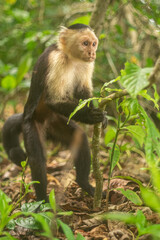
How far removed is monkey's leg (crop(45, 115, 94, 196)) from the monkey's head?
0.88m

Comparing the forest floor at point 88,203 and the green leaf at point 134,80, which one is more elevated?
the green leaf at point 134,80

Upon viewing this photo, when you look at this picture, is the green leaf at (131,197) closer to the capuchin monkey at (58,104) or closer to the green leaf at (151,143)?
the green leaf at (151,143)

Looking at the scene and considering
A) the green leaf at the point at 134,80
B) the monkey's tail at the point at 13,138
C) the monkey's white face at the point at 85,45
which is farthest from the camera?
the monkey's tail at the point at 13,138

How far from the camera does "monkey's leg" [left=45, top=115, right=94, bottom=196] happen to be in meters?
3.43

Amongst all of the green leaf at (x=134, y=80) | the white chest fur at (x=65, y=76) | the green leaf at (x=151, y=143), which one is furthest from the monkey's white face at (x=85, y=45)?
the green leaf at (x=134, y=80)

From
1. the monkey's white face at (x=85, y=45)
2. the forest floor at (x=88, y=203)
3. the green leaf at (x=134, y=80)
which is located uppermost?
the monkey's white face at (x=85, y=45)

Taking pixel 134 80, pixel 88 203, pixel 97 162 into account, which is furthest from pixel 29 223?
pixel 134 80

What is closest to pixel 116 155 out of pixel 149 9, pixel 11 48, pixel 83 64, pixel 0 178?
pixel 149 9

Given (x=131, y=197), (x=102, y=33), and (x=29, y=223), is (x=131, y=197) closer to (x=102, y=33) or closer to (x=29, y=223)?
(x=29, y=223)

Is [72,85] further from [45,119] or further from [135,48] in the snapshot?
[135,48]

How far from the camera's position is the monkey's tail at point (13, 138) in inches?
151

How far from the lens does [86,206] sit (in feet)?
9.84

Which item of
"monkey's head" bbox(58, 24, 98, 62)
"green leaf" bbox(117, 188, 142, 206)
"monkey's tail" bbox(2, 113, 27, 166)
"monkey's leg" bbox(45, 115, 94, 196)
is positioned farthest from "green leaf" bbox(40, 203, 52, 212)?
"monkey's head" bbox(58, 24, 98, 62)

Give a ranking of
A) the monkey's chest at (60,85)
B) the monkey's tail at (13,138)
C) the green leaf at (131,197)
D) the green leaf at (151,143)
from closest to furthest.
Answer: the green leaf at (151,143), the green leaf at (131,197), the monkey's chest at (60,85), the monkey's tail at (13,138)
